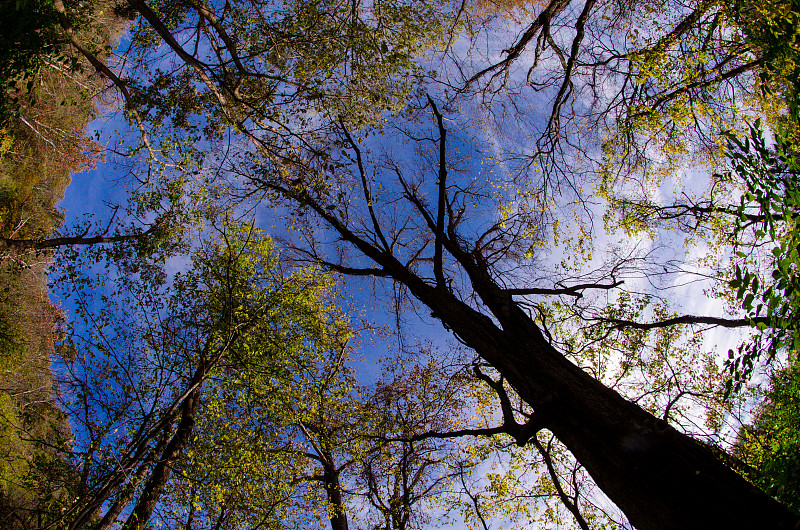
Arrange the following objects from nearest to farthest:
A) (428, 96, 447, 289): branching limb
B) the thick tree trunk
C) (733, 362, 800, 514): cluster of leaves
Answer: the thick tree trunk
(733, 362, 800, 514): cluster of leaves
(428, 96, 447, 289): branching limb

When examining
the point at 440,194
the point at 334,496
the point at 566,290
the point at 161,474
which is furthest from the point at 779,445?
the point at 161,474

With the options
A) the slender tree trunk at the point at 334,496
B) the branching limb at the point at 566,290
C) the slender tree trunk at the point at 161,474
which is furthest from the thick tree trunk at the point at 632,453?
the slender tree trunk at the point at 334,496

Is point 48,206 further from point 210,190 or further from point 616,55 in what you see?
point 616,55

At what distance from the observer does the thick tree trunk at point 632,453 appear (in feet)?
9.78

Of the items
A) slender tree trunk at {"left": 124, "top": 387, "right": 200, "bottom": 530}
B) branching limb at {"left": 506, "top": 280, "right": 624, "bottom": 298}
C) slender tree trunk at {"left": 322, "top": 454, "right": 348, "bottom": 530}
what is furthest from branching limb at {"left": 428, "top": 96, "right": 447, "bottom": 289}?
slender tree trunk at {"left": 322, "top": 454, "right": 348, "bottom": 530}

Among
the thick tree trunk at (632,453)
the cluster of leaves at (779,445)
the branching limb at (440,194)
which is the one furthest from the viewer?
the branching limb at (440,194)

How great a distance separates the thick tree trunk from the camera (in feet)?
9.78

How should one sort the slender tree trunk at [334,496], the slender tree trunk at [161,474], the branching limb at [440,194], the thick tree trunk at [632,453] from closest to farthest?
1. the thick tree trunk at [632,453]
2. the branching limb at [440,194]
3. the slender tree trunk at [161,474]
4. the slender tree trunk at [334,496]

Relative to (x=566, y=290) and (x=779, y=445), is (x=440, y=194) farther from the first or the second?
(x=779, y=445)

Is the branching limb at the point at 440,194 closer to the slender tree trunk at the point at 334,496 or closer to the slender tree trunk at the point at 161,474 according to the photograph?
the slender tree trunk at the point at 161,474

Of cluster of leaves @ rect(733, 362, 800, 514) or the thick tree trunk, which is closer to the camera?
the thick tree trunk

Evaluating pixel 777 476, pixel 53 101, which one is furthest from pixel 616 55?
pixel 53 101

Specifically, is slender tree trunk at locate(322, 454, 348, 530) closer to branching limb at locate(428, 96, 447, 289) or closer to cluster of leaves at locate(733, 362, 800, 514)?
branching limb at locate(428, 96, 447, 289)

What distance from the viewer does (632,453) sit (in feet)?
12.0
